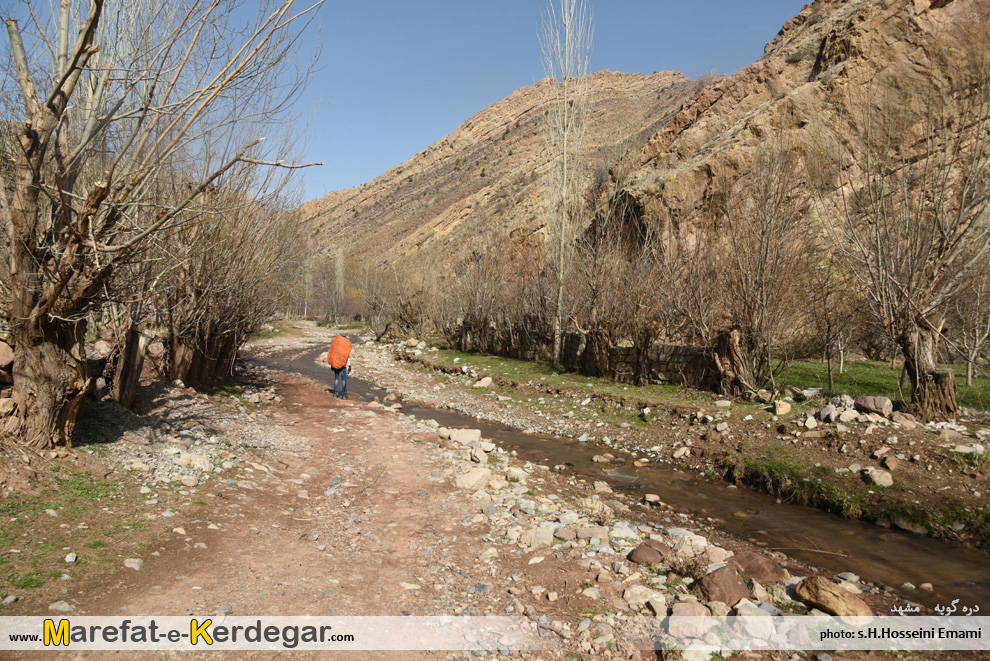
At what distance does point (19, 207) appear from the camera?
509 cm

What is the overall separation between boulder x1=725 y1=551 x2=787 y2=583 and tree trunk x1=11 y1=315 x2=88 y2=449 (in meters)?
6.90

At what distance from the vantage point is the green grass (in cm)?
1141

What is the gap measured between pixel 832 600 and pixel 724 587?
2.79ft

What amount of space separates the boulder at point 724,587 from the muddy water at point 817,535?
2478 mm

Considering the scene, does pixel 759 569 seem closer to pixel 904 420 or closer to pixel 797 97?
pixel 904 420

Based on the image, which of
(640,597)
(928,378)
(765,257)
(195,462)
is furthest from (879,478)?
(195,462)

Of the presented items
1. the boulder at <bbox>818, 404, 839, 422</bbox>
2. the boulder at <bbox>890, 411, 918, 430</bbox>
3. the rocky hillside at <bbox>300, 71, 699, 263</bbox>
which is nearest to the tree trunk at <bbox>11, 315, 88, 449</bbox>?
the boulder at <bbox>818, 404, 839, 422</bbox>

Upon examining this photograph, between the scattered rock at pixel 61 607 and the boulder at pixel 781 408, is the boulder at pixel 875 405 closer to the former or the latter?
the boulder at pixel 781 408

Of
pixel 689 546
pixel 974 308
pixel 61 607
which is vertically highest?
pixel 974 308

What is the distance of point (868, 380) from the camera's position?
1391 centimetres

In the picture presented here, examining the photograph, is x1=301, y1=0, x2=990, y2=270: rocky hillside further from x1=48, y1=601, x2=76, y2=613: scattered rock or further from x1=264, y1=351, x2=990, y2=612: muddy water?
x1=48, y1=601, x2=76, y2=613: scattered rock

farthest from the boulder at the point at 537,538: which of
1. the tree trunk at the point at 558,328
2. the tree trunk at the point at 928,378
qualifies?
the tree trunk at the point at 558,328

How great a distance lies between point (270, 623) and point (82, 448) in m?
3.67

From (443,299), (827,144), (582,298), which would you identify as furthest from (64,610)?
(443,299)
